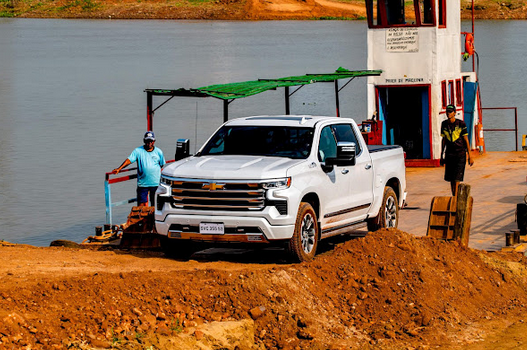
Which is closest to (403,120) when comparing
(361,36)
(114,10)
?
(361,36)

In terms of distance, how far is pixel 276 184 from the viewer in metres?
12.3

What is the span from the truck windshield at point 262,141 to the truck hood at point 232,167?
0.33 meters

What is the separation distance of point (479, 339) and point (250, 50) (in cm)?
9484

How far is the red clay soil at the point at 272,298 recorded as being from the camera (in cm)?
1004

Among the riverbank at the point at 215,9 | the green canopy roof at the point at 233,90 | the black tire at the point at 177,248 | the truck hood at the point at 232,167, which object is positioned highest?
the riverbank at the point at 215,9

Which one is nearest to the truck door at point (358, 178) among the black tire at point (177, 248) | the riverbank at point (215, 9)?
the black tire at point (177, 248)

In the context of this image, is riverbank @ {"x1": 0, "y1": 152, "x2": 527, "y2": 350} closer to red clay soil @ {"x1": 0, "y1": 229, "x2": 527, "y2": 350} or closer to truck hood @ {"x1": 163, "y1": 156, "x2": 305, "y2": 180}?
red clay soil @ {"x1": 0, "y1": 229, "x2": 527, "y2": 350}

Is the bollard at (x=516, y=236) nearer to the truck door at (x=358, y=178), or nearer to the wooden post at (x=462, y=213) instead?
the wooden post at (x=462, y=213)

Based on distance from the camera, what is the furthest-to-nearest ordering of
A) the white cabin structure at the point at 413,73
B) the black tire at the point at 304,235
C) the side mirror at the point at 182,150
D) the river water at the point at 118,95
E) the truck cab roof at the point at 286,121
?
the river water at the point at 118,95 < the white cabin structure at the point at 413,73 < the side mirror at the point at 182,150 < the truck cab roof at the point at 286,121 < the black tire at the point at 304,235

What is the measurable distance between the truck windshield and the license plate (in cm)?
154

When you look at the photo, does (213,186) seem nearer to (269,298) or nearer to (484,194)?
(269,298)

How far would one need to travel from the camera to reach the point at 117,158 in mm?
37219

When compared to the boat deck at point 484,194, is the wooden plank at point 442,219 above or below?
above

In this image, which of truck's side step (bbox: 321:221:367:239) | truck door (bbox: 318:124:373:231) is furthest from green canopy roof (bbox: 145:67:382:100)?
truck's side step (bbox: 321:221:367:239)
